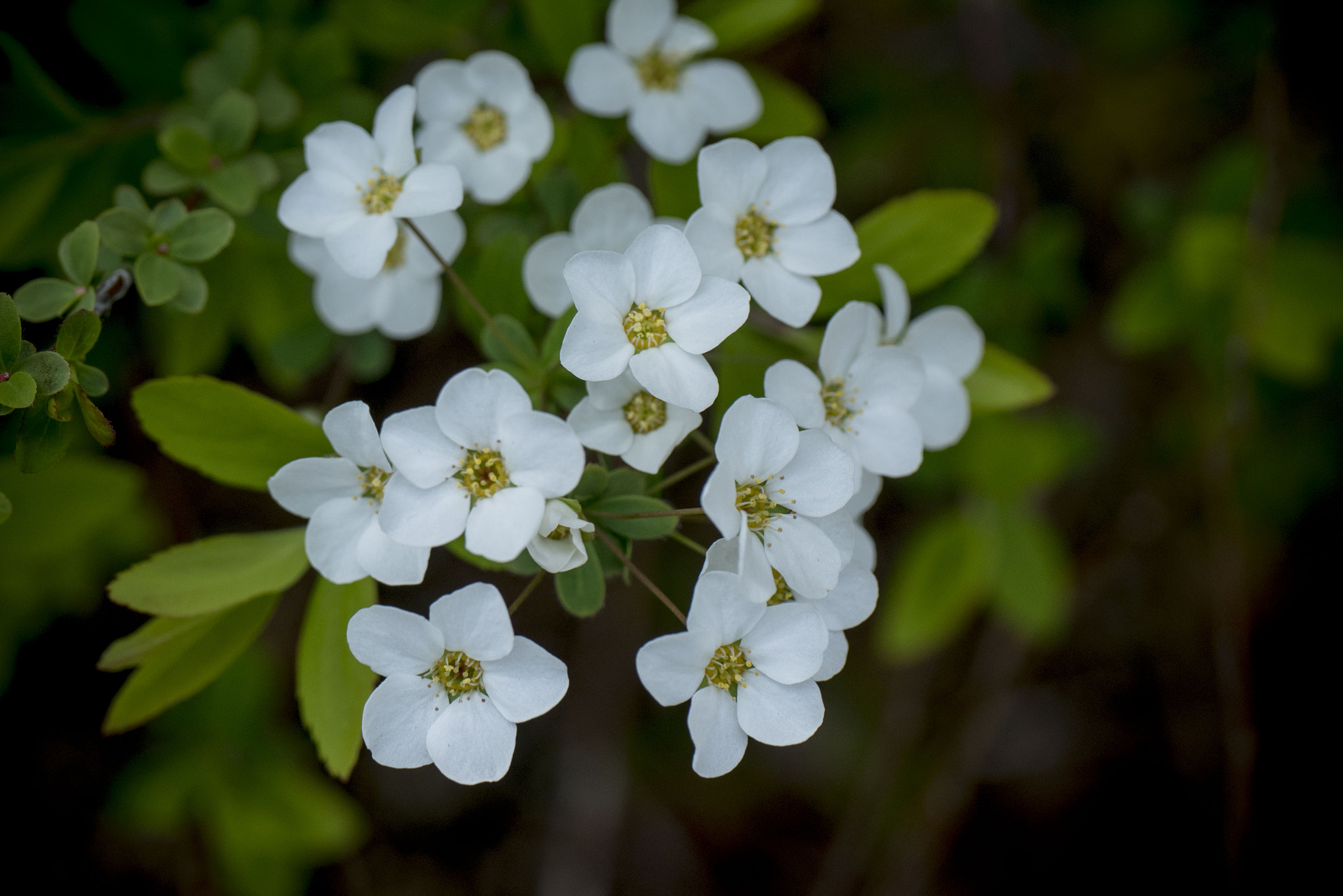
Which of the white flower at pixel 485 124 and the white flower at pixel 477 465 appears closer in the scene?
the white flower at pixel 477 465

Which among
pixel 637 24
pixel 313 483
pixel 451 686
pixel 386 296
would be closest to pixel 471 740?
pixel 451 686

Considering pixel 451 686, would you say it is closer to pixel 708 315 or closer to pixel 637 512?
pixel 637 512

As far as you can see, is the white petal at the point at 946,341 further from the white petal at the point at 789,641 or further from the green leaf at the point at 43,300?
the green leaf at the point at 43,300

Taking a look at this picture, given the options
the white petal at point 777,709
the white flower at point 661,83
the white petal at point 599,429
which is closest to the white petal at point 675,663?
the white petal at point 777,709

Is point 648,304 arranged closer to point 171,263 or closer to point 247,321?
point 171,263

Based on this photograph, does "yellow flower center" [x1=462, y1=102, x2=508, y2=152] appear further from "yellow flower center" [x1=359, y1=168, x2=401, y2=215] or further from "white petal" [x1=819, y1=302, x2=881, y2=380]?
"white petal" [x1=819, y1=302, x2=881, y2=380]

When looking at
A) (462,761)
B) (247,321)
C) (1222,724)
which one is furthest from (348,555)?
(1222,724)
